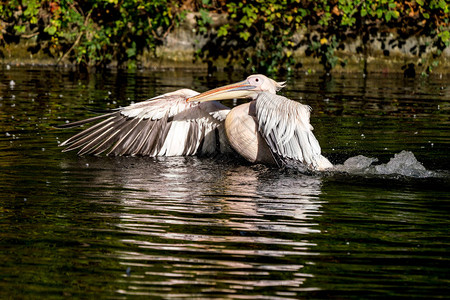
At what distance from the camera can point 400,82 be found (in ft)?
57.8

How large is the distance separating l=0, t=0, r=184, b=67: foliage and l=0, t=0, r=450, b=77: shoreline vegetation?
21mm

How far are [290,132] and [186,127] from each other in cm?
191

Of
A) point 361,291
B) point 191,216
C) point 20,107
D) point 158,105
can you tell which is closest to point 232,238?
point 191,216

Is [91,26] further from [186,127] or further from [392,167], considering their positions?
[392,167]

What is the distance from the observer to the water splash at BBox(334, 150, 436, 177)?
26.8 ft

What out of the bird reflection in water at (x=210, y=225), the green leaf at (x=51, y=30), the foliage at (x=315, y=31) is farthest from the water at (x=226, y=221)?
the foliage at (x=315, y=31)

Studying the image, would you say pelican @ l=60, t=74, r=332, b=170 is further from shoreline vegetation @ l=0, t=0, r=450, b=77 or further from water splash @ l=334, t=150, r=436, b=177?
Answer: shoreline vegetation @ l=0, t=0, r=450, b=77

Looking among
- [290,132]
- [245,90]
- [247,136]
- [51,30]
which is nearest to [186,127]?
[245,90]

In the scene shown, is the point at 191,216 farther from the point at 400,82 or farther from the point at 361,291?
the point at 400,82

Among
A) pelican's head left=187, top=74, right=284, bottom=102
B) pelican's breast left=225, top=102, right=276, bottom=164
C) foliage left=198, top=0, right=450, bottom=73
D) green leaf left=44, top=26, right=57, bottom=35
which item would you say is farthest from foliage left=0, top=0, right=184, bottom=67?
pelican's breast left=225, top=102, right=276, bottom=164

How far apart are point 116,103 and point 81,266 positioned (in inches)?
330

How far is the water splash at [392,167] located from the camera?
8.18 meters

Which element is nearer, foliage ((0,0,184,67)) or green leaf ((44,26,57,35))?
green leaf ((44,26,57,35))

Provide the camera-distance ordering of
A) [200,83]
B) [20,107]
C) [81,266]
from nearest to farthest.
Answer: [81,266]
[20,107]
[200,83]
